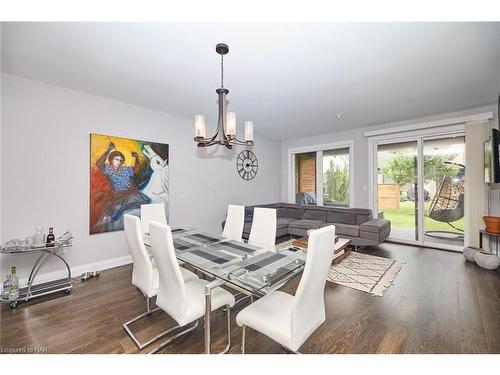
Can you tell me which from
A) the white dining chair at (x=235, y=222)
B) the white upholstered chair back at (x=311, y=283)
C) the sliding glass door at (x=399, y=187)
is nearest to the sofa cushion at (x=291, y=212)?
the sliding glass door at (x=399, y=187)

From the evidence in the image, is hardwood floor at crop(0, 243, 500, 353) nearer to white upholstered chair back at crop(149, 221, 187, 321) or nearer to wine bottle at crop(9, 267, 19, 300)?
wine bottle at crop(9, 267, 19, 300)

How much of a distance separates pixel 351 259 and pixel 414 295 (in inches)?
46.8

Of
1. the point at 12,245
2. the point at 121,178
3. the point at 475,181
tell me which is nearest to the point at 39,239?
the point at 12,245

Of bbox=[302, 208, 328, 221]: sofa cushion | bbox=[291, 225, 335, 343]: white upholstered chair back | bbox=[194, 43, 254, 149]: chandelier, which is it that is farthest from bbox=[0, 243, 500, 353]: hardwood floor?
bbox=[302, 208, 328, 221]: sofa cushion

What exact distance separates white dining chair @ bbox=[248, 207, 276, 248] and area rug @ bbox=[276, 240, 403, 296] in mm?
599

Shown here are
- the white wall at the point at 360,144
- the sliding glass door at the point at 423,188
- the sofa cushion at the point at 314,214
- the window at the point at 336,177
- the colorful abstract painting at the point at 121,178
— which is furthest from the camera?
the window at the point at 336,177

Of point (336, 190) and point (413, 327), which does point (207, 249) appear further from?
point (336, 190)

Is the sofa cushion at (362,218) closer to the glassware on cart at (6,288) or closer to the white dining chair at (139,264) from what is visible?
the white dining chair at (139,264)

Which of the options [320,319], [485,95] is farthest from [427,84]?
[320,319]

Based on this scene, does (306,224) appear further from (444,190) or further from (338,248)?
(444,190)

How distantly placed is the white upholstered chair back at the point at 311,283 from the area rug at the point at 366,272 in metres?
1.63

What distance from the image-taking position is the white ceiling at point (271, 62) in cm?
182

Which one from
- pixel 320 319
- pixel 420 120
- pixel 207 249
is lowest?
pixel 320 319

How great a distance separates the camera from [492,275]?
292 cm
